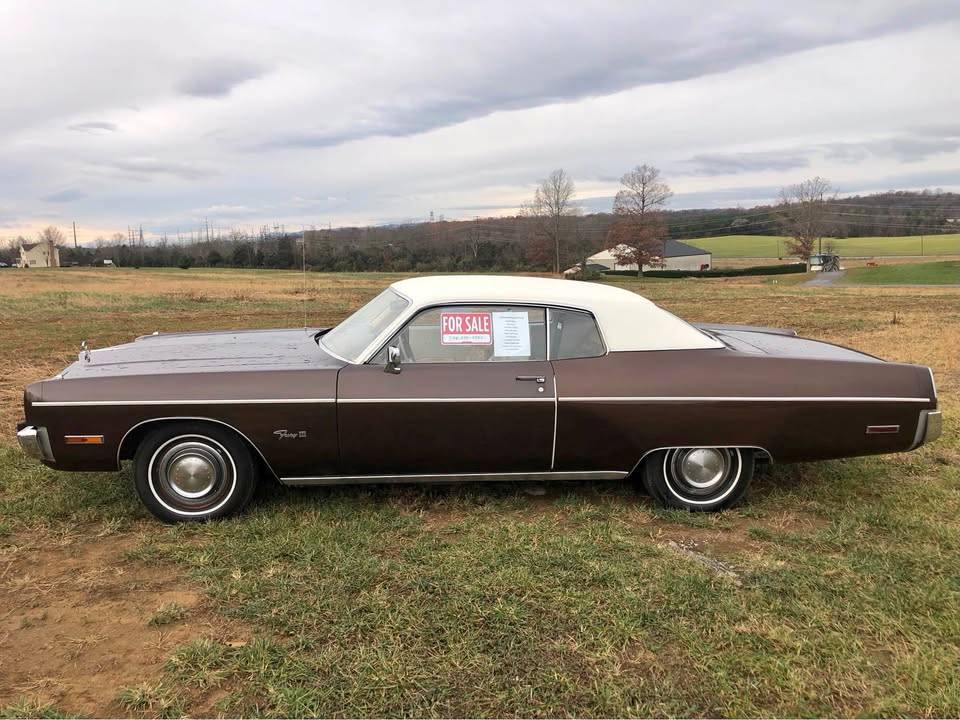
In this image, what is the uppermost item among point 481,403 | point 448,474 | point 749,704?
point 481,403

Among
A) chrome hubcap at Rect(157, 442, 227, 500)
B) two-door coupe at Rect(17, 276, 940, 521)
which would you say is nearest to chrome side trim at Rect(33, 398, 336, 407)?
two-door coupe at Rect(17, 276, 940, 521)

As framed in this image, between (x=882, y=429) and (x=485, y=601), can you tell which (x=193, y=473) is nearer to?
(x=485, y=601)

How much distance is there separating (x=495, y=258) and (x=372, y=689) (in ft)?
220

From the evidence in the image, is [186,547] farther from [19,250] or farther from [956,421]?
[19,250]

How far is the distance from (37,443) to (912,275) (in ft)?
179

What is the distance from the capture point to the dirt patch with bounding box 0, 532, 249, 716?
7.93 feet

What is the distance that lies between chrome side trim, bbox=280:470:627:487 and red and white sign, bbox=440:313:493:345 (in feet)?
2.45

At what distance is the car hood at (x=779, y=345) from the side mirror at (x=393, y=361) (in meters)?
2.00

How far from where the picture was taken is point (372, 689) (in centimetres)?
235

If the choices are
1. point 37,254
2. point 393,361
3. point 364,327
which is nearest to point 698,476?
point 393,361

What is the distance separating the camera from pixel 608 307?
3.90 metres

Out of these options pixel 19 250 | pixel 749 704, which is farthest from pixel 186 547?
pixel 19 250

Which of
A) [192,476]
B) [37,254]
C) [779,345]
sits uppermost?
[37,254]

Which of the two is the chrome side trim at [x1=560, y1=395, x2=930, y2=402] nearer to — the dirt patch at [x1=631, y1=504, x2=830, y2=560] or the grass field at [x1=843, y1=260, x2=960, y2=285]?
the dirt patch at [x1=631, y1=504, x2=830, y2=560]
